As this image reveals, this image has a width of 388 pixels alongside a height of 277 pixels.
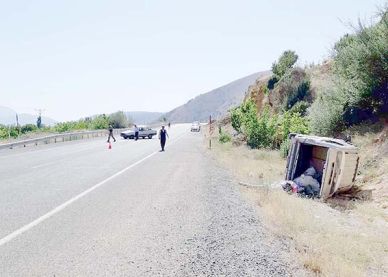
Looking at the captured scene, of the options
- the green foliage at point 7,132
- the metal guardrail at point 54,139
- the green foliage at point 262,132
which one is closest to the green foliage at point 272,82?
the metal guardrail at point 54,139

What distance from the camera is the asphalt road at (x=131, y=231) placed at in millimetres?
5180

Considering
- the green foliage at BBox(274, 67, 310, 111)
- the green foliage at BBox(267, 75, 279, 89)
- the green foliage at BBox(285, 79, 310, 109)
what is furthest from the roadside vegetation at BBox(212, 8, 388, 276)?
the green foliage at BBox(267, 75, 279, 89)

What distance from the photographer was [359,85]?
1908cm

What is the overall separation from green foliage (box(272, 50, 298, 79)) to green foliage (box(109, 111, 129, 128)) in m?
35.1

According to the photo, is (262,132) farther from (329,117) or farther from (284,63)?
(284,63)

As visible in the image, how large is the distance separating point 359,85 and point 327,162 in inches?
323

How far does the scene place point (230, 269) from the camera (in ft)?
16.9

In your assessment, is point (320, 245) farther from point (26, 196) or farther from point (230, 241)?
point (26, 196)

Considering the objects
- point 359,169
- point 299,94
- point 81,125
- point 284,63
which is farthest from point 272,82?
point 359,169

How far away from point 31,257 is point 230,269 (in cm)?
270

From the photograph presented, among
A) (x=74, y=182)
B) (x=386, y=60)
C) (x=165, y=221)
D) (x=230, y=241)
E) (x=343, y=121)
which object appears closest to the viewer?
(x=230, y=241)

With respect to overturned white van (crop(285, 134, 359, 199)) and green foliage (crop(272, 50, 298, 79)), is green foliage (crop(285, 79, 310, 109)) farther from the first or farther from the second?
overturned white van (crop(285, 134, 359, 199))

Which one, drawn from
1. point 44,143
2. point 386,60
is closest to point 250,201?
point 386,60

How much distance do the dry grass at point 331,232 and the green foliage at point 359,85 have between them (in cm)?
829
